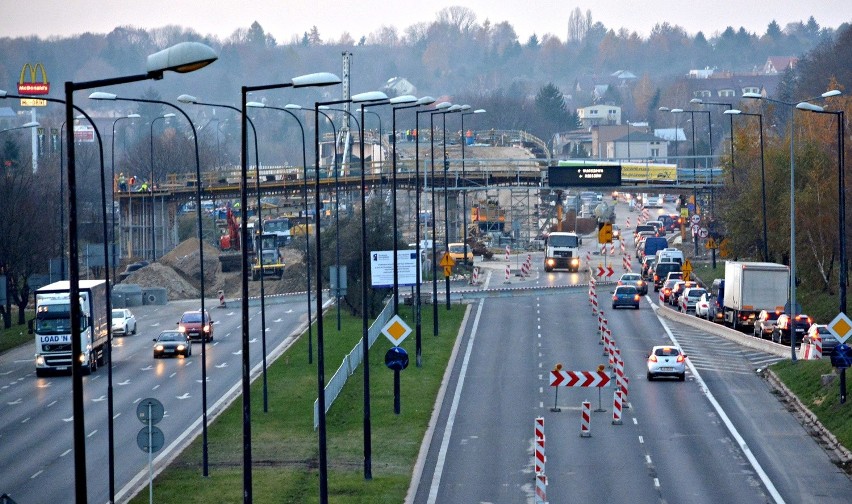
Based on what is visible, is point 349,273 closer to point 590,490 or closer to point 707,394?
point 707,394

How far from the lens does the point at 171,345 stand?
2386 inches

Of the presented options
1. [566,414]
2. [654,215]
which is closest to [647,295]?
[566,414]

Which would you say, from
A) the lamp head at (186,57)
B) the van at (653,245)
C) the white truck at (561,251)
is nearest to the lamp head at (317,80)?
the lamp head at (186,57)

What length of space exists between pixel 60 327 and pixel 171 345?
694 cm

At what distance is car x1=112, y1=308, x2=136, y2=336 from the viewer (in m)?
69.9

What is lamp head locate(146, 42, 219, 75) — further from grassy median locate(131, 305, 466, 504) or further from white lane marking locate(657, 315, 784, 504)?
white lane marking locate(657, 315, 784, 504)

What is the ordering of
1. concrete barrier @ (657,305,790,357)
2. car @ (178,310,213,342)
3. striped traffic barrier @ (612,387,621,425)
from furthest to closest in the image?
car @ (178,310,213,342) < concrete barrier @ (657,305,790,357) < striped traffic barrier @ (612,387,621,425)

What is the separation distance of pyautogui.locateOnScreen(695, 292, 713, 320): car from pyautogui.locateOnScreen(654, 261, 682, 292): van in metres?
15.0

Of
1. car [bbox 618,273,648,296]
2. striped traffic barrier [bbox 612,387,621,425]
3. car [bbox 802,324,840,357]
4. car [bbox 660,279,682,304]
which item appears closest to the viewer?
striped traffic barrier [bbox 612,387,621,425]

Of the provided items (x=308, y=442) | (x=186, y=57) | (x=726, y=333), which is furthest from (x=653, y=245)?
(x=186, y=57)

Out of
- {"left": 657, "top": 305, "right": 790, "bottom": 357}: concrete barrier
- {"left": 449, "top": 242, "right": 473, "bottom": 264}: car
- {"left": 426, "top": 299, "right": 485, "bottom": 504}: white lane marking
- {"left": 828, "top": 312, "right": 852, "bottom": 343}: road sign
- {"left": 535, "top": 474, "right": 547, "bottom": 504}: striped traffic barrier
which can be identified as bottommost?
{"left": 426, "top": 299, "right": 485, "bottom": 504}: white lane marking

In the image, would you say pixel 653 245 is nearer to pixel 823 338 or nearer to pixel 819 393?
pixel 823 338

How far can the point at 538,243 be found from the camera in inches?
4892

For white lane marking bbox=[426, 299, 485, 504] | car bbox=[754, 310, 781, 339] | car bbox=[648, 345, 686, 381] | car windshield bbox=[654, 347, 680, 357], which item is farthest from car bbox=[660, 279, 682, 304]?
car bbox=[648, 345, 686, 381]
